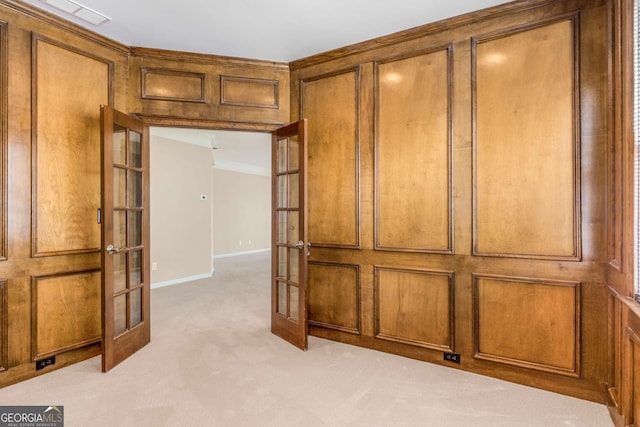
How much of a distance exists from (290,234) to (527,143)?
2142 millimetres

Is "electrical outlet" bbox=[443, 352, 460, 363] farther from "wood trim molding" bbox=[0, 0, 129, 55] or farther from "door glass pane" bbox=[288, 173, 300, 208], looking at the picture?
"wood trim molding" bbox=[0, 0, 129, 55]

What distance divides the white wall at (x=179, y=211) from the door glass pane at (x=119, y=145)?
9.89ft

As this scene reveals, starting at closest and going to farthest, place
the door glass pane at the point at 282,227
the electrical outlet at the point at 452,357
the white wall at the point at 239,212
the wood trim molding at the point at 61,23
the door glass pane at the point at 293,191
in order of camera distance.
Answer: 1. the wood trim molding at the point at 61,23
2. the electrical outlet at the point at 452,357
3. the door glass pane at the point at 293,191
4. the door glass pane at the point at 282,227
5. the white wall at the point at 239,212

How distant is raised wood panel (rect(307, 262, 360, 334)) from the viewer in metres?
3.17

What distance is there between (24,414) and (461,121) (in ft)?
12.0

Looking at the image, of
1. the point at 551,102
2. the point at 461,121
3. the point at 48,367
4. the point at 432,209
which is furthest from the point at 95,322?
the point at 551,102

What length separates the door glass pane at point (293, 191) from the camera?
10.7ft

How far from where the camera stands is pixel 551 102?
2.37m

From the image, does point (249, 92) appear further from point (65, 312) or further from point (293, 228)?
point (65, 312)

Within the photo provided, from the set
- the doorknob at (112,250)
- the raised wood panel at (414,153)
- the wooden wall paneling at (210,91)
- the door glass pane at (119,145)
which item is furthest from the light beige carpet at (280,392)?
the wooden wall paneling at (210,91)

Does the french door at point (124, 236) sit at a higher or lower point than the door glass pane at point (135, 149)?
lower

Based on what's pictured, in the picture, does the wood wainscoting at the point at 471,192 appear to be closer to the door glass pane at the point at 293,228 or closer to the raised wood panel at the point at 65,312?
the door glass pane at the point at 293,228

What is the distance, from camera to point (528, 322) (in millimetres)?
2453

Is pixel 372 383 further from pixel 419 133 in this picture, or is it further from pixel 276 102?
pixel 276 102
